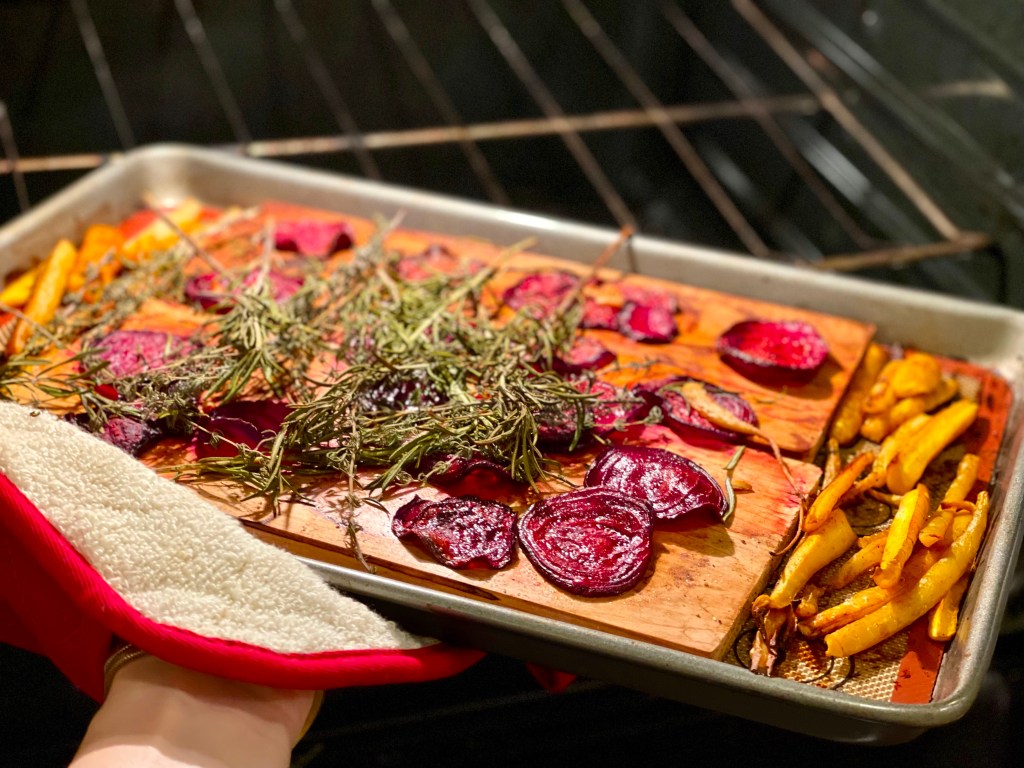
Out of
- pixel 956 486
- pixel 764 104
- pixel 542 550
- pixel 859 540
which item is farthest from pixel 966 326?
pixel 764 104

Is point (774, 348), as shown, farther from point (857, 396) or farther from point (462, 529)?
point (462, 529)

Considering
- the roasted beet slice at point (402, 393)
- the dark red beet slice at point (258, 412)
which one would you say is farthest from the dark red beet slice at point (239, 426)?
the roasted beet slice at point (402, 393)

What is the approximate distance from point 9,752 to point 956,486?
147cm

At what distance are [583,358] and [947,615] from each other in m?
0.65

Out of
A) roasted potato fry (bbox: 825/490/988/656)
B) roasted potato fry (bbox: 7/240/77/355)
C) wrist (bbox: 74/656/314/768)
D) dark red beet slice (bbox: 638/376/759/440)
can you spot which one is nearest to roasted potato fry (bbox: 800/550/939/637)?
roasted potato fry (bbox: 825/490/988/656)

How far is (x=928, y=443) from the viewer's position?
1.42m

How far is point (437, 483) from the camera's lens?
132 cm

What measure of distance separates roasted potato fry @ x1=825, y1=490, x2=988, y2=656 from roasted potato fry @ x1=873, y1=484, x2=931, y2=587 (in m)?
0.03

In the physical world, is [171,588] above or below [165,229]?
below

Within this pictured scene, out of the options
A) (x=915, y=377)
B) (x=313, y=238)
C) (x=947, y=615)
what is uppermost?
(x=313, y=238)

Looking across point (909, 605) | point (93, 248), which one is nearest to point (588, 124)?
point (93, 248)

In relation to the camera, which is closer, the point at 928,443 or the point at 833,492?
the point at 833,492

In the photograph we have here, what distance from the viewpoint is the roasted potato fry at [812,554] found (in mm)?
1190

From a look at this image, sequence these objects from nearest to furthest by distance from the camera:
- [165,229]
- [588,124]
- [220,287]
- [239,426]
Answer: [239,426] < [220,287] < [165,229] < [588,124]
